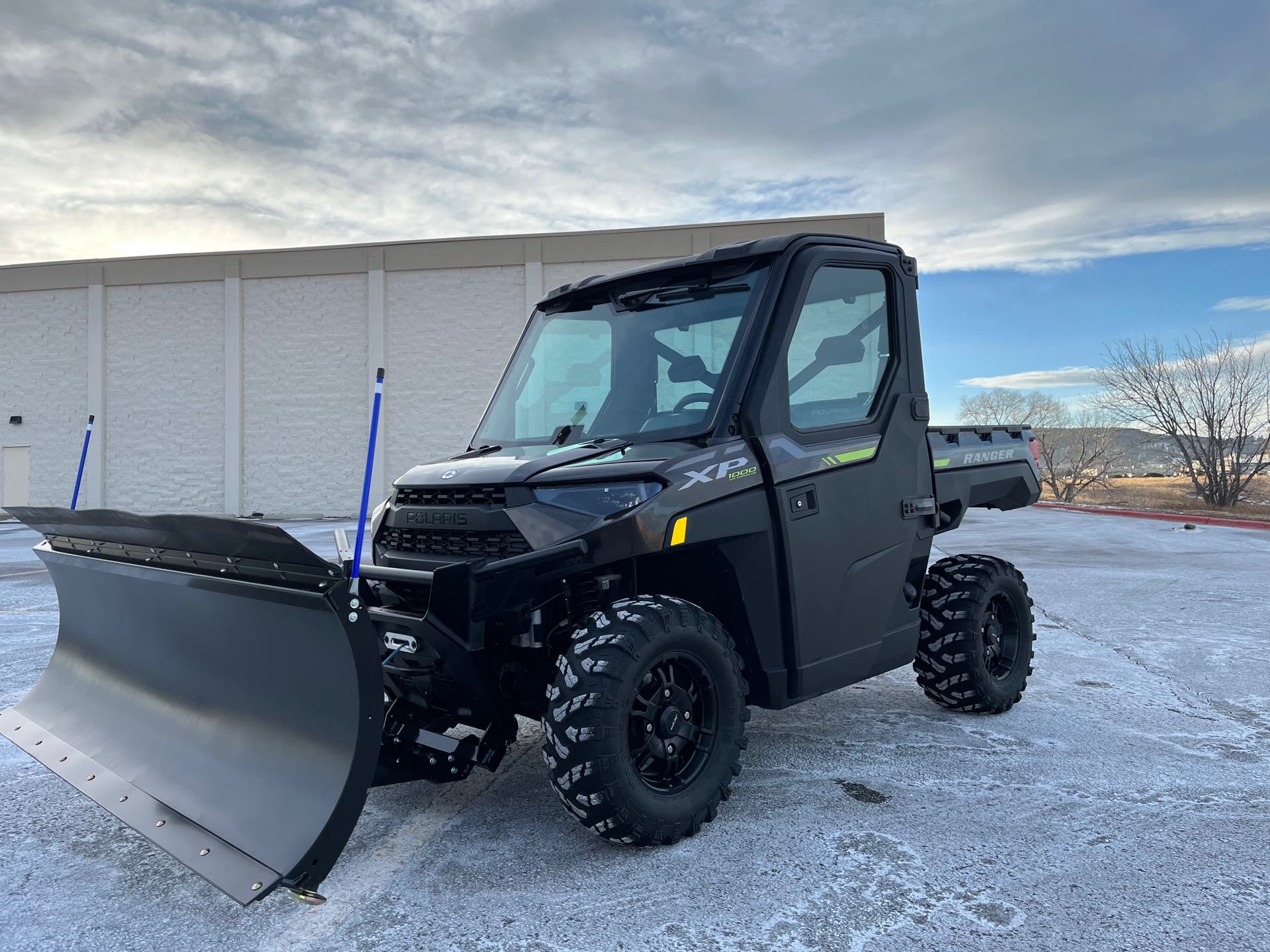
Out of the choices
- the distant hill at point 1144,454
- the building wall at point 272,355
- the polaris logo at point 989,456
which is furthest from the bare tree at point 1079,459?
the polaris logo at point 989,456

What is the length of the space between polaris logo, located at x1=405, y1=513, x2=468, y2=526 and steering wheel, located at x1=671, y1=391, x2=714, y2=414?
3.24 feet

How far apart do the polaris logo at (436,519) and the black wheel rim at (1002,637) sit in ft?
10.2

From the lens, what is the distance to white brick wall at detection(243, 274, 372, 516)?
26.7 meters

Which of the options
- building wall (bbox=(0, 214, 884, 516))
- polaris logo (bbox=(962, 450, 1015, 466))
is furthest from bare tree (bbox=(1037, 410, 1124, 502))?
polaris logo (bbox=(962, 450, 1015, 466))

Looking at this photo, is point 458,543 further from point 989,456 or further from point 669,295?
point 989,456

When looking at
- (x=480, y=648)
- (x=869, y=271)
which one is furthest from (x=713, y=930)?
(x=869, y=271)

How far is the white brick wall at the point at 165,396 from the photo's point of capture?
27.2 meters

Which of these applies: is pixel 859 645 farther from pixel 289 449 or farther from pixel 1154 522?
pixel 289 449

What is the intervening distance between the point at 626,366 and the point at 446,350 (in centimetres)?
2297

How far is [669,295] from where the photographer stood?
4.20 meters

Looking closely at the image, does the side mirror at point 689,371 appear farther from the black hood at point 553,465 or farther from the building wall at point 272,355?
the building wall at point 272,355

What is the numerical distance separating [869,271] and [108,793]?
3805 millimetres

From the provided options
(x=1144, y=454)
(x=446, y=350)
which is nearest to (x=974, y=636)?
(x=446, y=350)

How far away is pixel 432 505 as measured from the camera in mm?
3711
